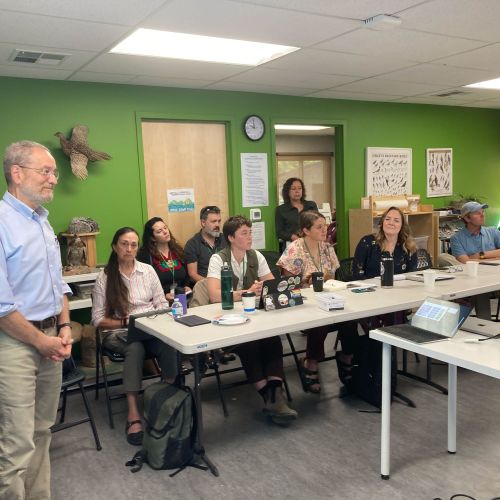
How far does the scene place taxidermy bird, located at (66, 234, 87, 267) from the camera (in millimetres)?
4141

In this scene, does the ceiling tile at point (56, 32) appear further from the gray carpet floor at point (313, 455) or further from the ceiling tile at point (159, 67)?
the gray carpet floor at point (313, 455)

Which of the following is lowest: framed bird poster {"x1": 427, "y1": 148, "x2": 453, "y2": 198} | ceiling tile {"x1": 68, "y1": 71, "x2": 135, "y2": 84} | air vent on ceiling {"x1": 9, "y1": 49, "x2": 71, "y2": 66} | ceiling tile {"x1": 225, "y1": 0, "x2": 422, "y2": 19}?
framed bird poster {"x1": 427, "y1": 148, "x2": 453, "y2": 198}

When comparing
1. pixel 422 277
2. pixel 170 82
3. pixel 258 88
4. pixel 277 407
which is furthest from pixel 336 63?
pixel 277 407

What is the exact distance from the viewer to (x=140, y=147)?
4.63m

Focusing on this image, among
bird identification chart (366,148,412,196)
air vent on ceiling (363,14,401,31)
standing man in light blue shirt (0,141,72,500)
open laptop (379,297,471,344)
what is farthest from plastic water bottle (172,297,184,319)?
bird identification chart (366,148,412,196)

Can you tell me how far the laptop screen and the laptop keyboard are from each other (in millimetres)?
23

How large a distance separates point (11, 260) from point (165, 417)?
1.11m

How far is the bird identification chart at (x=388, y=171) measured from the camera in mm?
6102

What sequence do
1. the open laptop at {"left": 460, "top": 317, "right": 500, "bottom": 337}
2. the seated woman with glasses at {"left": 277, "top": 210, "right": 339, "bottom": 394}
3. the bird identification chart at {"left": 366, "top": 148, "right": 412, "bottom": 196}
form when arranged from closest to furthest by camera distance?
the open laptop at {"left": 460, "top": 317, "right": 500, "bottom": 337} → the seated woman with glasses at {"left": 277, "top": 210, "right": 339, "bottom": 394} → the bird identification chart at {"left": 366, "top": 148, "right": 412, "bottom": 196}

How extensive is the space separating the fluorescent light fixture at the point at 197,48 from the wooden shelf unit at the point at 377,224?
2406mm

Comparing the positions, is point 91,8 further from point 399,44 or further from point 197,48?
point 399,44

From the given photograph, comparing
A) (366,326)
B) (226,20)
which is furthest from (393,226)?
(226,20)

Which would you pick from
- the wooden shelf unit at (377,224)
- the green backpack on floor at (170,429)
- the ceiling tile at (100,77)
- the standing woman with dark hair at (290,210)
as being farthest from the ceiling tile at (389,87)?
the green backpack on floor at (170,429)

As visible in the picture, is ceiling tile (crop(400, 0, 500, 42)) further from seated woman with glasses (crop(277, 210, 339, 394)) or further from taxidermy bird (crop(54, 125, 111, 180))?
taxidermy bird (crop(54, 125, 111, 180))
